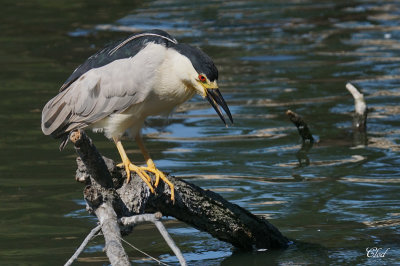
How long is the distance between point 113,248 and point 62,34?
38.9 ft

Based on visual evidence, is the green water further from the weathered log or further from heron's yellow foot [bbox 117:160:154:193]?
heron's yellow foot [bbox 117:160:154:193]

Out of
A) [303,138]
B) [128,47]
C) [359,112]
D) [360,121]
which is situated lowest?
[303,138]

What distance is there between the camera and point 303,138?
10.3 m

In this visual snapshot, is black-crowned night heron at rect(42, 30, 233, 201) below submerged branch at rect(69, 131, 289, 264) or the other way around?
the other way around

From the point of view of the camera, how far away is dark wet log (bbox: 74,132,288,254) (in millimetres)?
5582

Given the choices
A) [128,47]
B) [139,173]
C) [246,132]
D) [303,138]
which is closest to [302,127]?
[303,138]

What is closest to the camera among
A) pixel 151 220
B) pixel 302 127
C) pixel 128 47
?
pixel 151 220

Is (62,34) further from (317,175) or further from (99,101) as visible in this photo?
(99,101)

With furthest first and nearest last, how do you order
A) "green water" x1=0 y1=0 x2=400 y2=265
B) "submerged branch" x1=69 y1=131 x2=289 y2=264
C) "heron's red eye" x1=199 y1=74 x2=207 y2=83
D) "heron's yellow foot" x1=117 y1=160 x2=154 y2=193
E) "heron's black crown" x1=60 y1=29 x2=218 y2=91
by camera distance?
"green water" x1=0 y1=0 x2=400 y2=265, "heron's black crown" x1=60 y1=29 x2=218 y2=91, "heron's red eye" x1=199 y1=74 x2=207 y2=83, "heron's yellow foot" x1=117 y1=160 x2=154 y2=193, "submerged branch" x1=69 y1=131 x2=289 y2=264

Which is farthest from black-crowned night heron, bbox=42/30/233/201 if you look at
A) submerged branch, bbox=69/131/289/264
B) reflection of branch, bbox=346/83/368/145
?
reflection of branch, bbox=346/83/368/145

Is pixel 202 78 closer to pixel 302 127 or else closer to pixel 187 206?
pixel 187 206

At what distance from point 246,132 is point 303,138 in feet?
2.81

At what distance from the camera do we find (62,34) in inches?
648

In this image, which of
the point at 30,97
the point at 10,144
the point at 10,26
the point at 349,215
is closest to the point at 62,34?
the point at 10,26
